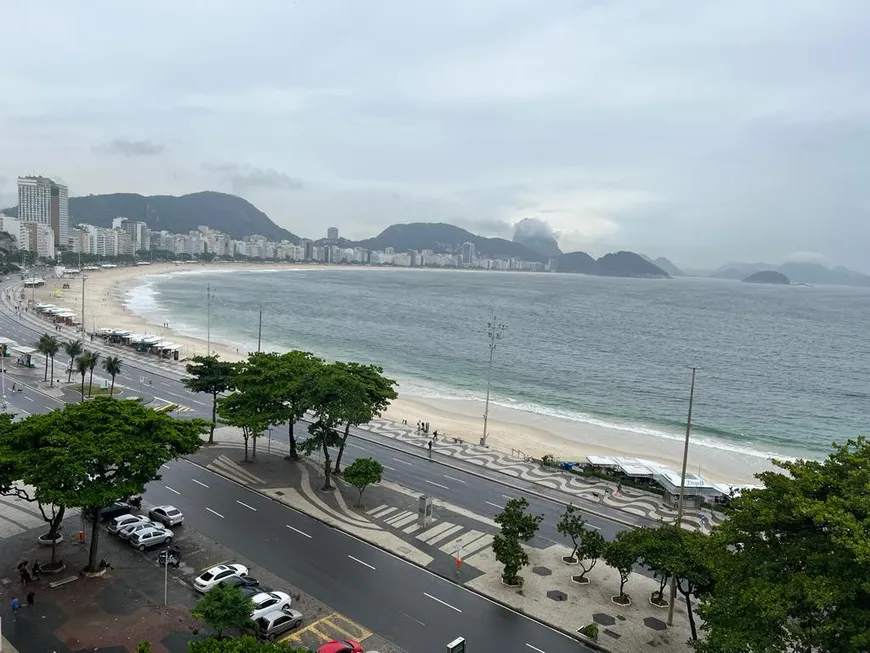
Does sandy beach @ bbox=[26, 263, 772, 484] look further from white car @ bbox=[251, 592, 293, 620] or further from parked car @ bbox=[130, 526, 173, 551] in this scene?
white car @ bbox=[251, 592, 293, 620]

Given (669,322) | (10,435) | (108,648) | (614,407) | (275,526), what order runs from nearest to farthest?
(108,648)
(10,435)
(275,526)
(614,407)
(669,322)

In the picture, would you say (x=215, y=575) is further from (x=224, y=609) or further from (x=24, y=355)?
(x=24, y=355)

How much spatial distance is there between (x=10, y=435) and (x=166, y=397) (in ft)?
103

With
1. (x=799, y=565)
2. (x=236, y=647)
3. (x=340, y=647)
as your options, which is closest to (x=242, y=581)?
(x=340, y=647)

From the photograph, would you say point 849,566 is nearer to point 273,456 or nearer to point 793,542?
point 793,542

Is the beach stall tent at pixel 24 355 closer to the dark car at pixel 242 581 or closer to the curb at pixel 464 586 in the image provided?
the curb at pixel 464 586

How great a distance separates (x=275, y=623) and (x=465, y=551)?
33.5 ft

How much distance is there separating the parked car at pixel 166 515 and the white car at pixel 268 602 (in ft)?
28.7

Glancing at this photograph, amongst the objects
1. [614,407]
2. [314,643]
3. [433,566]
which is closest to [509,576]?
[433,566]

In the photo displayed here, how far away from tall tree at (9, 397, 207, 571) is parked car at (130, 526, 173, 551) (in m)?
1.75

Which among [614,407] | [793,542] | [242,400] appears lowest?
[614,407]

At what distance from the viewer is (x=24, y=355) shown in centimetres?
6212

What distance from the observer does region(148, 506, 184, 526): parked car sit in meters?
27.5

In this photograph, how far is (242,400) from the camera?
36.3 m
